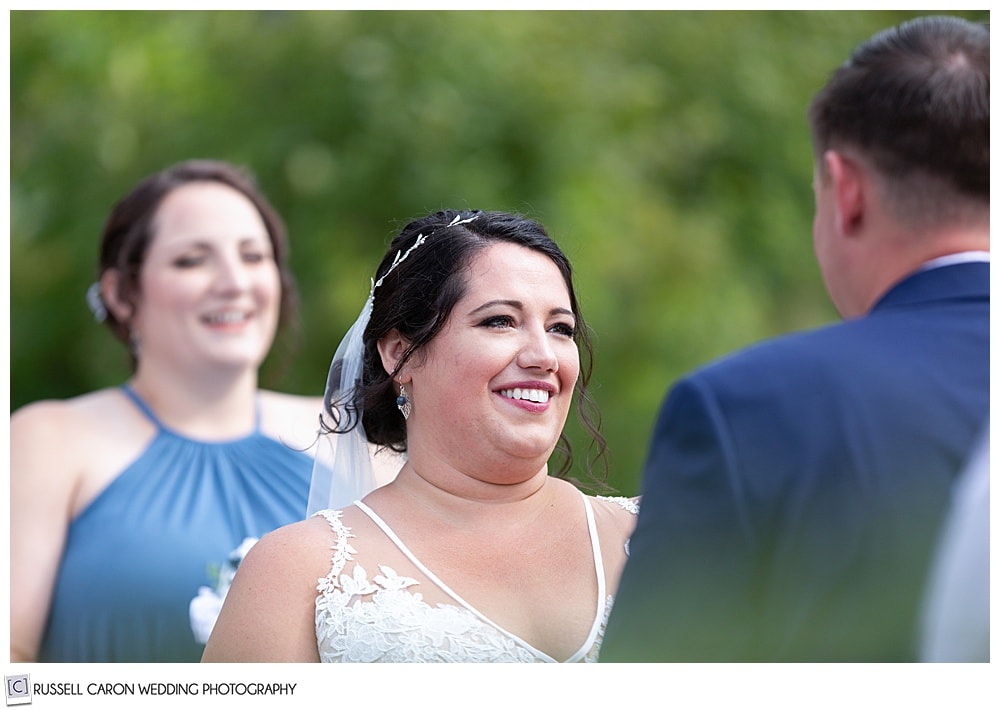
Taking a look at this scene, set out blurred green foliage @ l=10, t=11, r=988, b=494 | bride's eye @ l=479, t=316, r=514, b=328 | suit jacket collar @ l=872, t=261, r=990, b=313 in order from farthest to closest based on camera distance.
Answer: blurred green foliage @ l=10, t=11, r=988, b=494
bride's eye @ l=479, t=316, r=514, b=328
suit jacket collar @ l=872, t=261, r=990, b=313

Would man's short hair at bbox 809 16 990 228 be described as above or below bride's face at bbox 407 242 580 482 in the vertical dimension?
above

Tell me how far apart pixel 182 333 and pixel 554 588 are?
165 centimetres

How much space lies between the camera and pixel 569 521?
223cm

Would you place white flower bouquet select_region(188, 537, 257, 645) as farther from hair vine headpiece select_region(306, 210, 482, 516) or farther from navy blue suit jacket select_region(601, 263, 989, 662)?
navy blue suit jacket select_region(601, 263, 989, 662)

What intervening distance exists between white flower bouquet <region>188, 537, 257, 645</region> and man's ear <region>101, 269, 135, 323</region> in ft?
2.86

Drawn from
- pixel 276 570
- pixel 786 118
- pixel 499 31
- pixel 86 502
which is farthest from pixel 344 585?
pixel 786 118

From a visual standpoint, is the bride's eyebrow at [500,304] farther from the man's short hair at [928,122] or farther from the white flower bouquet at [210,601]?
the white flower bouquet at [210,601]

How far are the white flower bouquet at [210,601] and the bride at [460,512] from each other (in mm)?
838

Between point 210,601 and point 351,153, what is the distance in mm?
2256

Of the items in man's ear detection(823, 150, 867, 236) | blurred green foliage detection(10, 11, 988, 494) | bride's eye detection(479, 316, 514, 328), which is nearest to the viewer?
man's ear detection(823, 150, 867, 236)

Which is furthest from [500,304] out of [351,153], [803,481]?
[351,153]

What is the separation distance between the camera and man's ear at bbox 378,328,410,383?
225 cm
